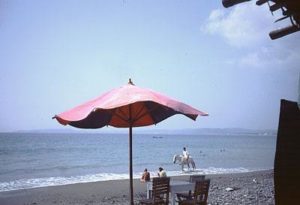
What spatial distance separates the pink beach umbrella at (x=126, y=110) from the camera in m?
5.41

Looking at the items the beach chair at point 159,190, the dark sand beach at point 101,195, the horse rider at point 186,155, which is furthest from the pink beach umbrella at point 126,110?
the horse rider at point 186,155

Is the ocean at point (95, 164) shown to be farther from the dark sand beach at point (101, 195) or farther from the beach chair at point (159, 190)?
the beach chair at point (159, 190)

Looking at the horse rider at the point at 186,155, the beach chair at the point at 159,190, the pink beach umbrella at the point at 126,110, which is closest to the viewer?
the pink beach umbrella at the point at 126,110

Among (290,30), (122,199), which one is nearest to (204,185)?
(290,30)

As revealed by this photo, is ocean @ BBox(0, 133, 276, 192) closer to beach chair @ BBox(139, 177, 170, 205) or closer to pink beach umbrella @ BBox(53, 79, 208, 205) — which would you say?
beach chair @ BBox(139, 177, 170, 205)

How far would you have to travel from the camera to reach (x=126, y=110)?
7.37 m

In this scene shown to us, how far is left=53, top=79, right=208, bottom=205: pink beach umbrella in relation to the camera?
5410 millimetres

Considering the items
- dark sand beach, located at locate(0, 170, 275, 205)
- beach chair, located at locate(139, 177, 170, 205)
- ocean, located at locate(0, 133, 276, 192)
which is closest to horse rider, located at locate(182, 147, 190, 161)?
ocean, located at locate(0, 133, 276, 192)

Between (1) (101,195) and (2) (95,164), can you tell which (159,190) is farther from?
(2) (95,164)

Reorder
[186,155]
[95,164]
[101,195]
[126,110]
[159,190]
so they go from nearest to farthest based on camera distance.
Result: 1. [126,110]
2. [159,190]
3. [101,195]
4. [186,155]
5. [95,164]

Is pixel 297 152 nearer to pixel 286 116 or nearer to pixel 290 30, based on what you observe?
pixel 286 116

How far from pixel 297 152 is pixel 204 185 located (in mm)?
5979

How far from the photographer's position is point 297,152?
8.02 feet

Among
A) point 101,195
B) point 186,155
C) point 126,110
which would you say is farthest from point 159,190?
point 186,155
